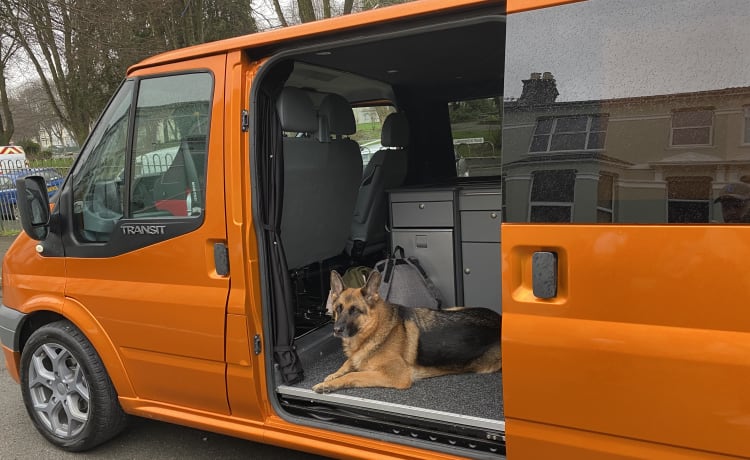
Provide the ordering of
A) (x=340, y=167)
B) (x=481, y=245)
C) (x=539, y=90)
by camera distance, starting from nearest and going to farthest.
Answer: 1. (x=539, y=90)
2. (x=340, y=167)
3. (x=481, y=245)

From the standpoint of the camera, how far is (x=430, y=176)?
16.5ft

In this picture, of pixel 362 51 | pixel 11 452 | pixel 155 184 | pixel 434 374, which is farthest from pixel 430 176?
pixel 11 452

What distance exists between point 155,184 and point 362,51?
4.75 feet

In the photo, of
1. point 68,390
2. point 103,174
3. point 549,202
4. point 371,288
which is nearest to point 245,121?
point 103,174

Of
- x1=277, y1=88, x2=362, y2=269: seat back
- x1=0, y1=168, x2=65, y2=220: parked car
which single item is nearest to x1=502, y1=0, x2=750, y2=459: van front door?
x1=277, y1=88, x2=362, y2=269: seat back

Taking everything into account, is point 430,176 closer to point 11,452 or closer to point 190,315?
point 190,315

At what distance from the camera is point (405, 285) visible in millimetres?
3934

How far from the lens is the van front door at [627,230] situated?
163 centimetres

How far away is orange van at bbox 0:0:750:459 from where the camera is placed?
168 cm

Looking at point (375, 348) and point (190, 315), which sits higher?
point (190, 315)

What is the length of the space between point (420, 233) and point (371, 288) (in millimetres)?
1070

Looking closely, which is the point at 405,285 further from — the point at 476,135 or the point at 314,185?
the point at 476,135

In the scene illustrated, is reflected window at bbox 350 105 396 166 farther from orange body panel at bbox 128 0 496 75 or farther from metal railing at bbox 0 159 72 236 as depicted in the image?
metal railing at bbox 0 159 72 236

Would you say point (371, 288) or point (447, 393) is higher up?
point (371, 288)
